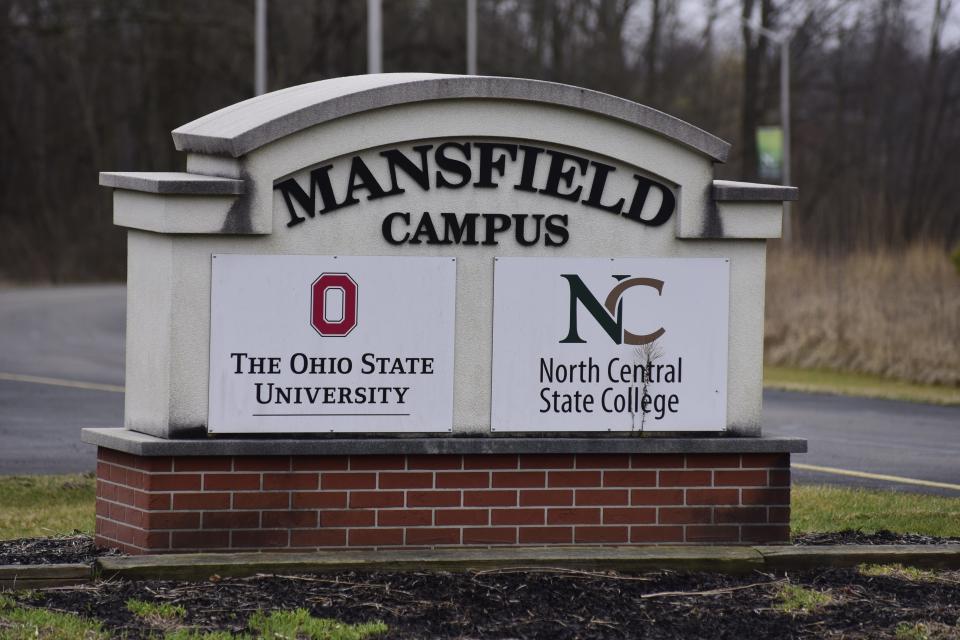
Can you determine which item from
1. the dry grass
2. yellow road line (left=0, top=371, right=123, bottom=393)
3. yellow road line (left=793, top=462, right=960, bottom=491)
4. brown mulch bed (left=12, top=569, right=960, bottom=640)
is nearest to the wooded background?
the dry grass

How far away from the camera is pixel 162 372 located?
6637 millimetres

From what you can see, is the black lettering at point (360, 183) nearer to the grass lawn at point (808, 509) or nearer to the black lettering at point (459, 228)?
the black lettering at point (459, 228)

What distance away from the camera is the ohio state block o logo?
265 inches

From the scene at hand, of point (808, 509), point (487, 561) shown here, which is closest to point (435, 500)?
point (487, 561)

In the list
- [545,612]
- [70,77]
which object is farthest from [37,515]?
[70,77]

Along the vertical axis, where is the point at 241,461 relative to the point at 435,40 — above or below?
below

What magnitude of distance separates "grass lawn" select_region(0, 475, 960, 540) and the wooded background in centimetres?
3088

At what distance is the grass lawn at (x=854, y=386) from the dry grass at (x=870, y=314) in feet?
0.67

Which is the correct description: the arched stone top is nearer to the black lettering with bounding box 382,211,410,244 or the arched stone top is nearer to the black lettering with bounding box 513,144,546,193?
the black lettering with bounding box 513,144,546,193

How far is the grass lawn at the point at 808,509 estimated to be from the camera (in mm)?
8297

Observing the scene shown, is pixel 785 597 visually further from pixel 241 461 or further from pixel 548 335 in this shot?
pixel 241 461

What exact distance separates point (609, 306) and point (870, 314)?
14283 millimetres

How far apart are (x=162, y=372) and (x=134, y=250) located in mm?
637

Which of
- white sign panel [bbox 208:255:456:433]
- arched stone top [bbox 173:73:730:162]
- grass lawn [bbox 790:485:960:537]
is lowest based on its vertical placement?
grass lawn [bbox 790:485:960:537]
